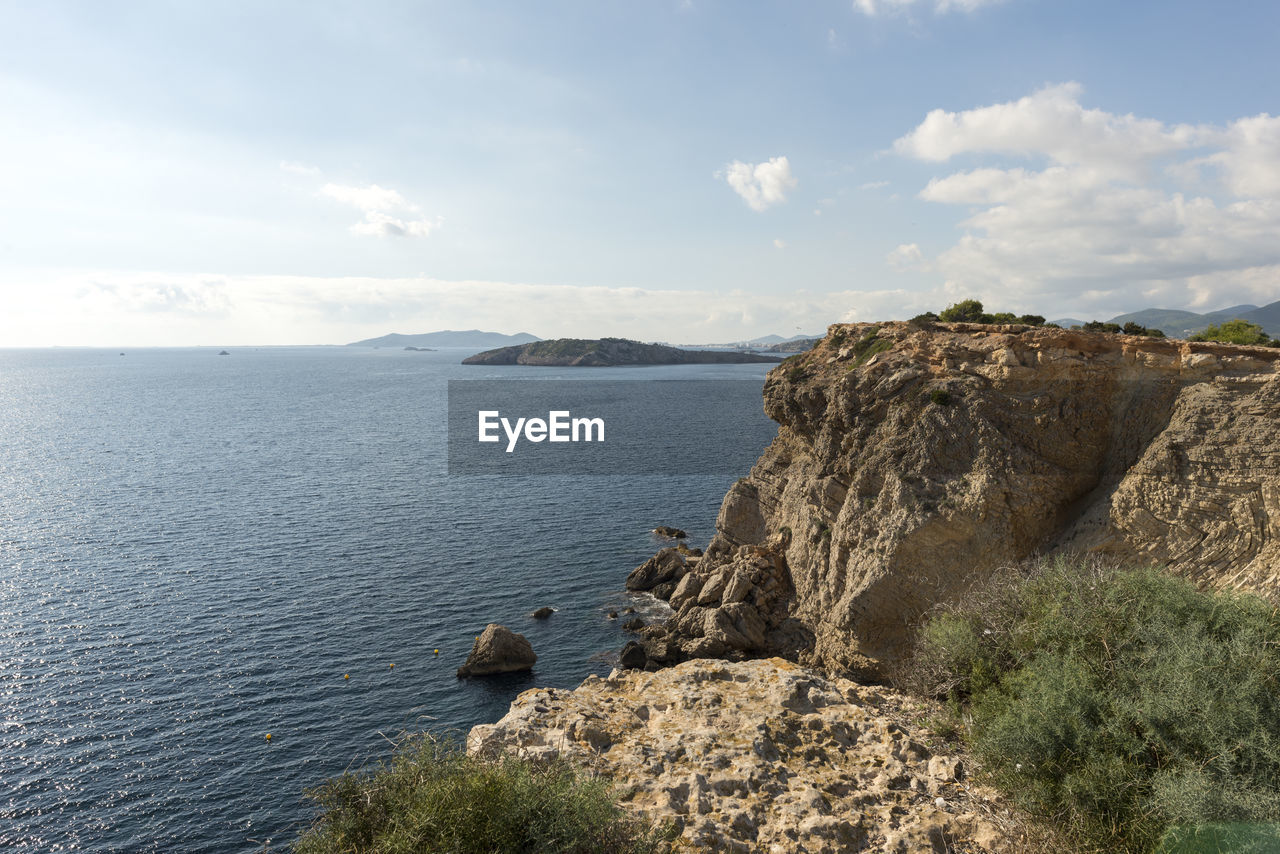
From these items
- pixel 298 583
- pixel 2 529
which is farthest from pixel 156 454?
pixel 298 583

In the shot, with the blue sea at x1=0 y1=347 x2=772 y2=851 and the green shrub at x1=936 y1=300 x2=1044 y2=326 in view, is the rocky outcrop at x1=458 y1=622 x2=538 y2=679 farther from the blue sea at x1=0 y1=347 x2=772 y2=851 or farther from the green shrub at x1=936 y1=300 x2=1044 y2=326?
the green shrub at x1=936 y1=300 x2=1044 y2=326

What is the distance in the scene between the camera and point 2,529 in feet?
225

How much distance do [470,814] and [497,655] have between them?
2940cm

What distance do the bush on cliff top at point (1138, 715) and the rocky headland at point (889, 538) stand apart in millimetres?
2951

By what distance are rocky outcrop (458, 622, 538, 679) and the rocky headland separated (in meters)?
7.78

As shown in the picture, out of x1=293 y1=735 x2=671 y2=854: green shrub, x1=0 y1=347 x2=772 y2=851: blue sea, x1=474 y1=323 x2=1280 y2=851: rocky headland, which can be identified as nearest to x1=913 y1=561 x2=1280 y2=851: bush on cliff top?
x1=474 y1=323 x2=1280 y2=851: rocky headland

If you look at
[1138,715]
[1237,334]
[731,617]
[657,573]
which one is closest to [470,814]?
[1138,715]

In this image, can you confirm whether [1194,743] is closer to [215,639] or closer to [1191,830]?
[1191,830]

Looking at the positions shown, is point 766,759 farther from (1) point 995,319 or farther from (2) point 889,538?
(1) point 995,319

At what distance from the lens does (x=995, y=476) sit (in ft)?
121

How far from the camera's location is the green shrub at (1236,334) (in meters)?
41.2

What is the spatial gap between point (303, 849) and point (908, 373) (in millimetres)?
40133

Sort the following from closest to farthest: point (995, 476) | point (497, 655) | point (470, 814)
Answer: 1. point (470, 814)
2. point (995, 476)
3. point (497, 655)

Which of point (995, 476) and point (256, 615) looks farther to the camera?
point (256, 615)
